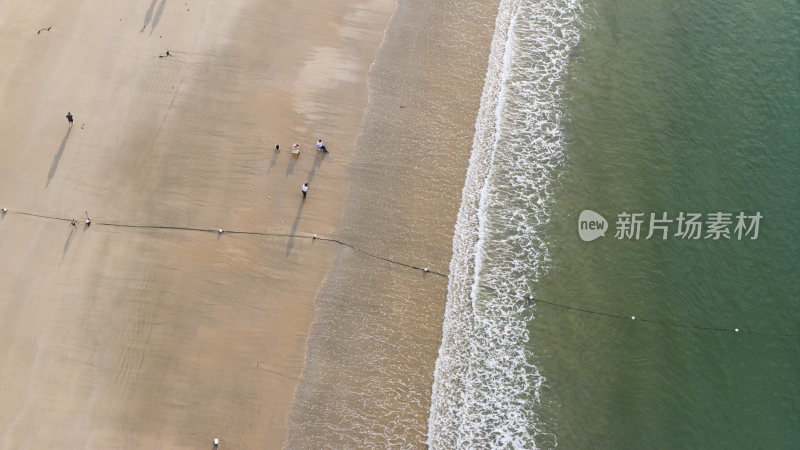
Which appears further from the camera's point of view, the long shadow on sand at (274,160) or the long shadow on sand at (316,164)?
the long shadow on sand at (274,160)

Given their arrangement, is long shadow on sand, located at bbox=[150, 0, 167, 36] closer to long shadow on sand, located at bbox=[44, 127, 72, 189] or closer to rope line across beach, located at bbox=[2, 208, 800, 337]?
long shadow on sand, located at bbox=[44, 127, 72, 189]

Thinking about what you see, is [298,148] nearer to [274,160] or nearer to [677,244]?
[274,160]

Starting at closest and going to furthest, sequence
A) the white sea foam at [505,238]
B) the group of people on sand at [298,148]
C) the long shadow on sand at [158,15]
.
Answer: the white sea foam at [505,238] < the group of people on sand at [298,148] < the long shadow on sand at [158,15]

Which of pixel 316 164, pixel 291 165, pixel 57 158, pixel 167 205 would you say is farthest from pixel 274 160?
pixel 57 158

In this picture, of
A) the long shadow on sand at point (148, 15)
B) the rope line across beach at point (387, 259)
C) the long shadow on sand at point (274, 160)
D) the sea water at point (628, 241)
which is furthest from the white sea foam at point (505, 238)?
the long shadow on sand at point (148, 15)

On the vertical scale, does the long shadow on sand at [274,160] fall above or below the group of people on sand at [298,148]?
below

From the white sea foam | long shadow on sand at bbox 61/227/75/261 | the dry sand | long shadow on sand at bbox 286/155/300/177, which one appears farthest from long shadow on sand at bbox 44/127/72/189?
the white sea foam

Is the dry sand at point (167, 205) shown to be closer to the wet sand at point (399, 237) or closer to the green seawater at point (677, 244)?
the wet sand at point (399, 237)

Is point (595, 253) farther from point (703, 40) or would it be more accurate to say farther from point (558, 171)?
point (703, 40)
